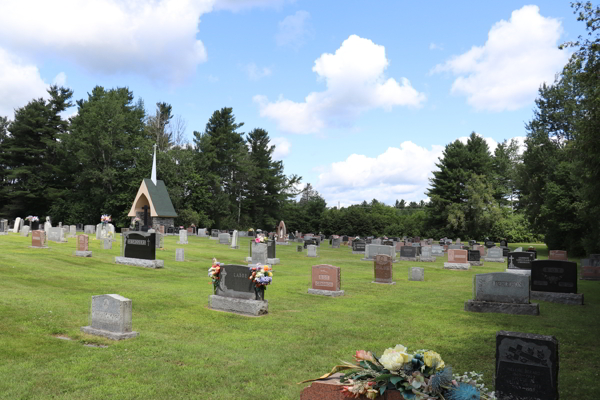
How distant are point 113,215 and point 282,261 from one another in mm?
33534

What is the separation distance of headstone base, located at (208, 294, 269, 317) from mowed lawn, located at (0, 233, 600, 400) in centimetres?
32

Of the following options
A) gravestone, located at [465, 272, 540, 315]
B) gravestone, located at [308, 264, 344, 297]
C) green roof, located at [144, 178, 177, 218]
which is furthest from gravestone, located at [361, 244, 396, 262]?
green roof, located at [144, 178, 177, 218]

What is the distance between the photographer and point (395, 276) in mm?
21484


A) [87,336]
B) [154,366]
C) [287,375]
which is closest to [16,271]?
[87,336]

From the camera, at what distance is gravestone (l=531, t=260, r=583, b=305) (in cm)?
1462

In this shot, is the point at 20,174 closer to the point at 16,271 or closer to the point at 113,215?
the point at 113,215

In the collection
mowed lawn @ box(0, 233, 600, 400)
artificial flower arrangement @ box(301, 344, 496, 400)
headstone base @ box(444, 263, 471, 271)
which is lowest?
mowed lawn @ box(0, 233, 600, 400)

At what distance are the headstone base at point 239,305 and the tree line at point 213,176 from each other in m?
34.6

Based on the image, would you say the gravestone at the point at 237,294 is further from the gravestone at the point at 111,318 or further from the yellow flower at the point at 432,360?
the yellow flower at the point at 432,360

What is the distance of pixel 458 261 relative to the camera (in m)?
25.6

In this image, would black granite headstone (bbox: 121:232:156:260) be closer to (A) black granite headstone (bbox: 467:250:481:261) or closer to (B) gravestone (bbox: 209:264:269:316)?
(B) gravestone (bbox: 209:264:269:316)

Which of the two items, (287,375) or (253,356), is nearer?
(287,375)

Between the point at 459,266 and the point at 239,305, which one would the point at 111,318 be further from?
the point at 459,266

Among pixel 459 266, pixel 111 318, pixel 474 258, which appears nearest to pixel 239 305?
pixel 111 318
